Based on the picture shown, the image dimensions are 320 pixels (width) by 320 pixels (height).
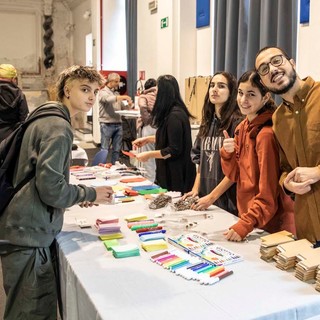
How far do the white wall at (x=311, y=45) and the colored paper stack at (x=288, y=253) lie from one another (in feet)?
6.46

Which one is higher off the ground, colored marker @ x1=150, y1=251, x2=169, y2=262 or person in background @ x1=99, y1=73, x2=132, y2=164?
person in background @ x1=99, y1=73, x2=132, y2=164

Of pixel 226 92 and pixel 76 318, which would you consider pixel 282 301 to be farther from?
pixel 226 92

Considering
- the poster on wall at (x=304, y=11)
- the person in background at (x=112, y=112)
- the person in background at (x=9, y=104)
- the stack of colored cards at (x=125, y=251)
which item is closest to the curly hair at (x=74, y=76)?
the stack of colored cards at (x=125, y=251)

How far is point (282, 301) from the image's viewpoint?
126 centimetres

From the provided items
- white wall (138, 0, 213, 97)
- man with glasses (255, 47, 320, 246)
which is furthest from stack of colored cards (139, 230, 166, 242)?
white wall (138, 0, 213, 97)

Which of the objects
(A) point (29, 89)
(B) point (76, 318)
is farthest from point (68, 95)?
(A) point (29, 89)

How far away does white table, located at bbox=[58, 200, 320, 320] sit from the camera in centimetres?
120

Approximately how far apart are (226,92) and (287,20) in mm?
1556

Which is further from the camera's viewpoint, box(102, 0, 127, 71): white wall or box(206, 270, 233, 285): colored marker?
box(102, 0, 127, 71): white wall

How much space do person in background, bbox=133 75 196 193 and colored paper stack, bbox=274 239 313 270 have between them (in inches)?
57.7

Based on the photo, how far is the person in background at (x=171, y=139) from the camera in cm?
290

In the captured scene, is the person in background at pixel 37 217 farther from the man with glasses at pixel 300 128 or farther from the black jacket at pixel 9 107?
the black jacket at pixel 9 107

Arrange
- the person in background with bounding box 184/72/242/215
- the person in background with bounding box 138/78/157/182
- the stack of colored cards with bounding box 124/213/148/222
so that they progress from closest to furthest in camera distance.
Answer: the stack of colored cards with bounding box 124/213/148/222 → the person in background with bounding box 184/72/242/215 → the person in background with bounding box 138/78/157/182

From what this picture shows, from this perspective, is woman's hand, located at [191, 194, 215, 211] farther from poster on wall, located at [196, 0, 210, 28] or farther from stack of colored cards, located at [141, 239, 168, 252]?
poster on wall, located at [196, 0, 210, 28]
